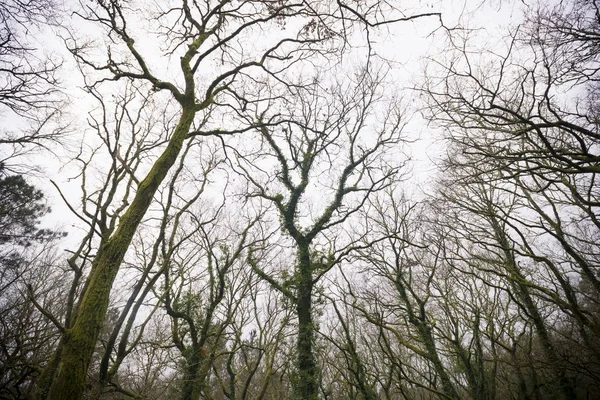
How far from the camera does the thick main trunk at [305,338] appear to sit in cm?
763

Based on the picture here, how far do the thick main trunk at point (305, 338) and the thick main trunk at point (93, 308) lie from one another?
5760mm

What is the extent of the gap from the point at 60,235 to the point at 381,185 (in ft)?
50.0

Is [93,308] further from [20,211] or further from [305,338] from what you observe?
[20,211]

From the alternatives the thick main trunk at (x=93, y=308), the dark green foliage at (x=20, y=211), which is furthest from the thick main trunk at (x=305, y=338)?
the dark green foliage at (x=20, y=211)

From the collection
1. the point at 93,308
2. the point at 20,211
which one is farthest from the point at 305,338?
the point at 20,211

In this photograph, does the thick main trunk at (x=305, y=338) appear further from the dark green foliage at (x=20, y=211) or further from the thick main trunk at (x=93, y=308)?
the dark green foliage at (x=20, y=211)

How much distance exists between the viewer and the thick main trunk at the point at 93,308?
2.19 meters

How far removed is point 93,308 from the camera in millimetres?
2527

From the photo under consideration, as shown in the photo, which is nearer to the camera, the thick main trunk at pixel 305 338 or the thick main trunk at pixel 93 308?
the thick main trunk at pixel 93 308

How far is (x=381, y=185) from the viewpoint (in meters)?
10.3

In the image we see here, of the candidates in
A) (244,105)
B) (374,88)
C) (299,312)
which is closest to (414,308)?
(299,312)

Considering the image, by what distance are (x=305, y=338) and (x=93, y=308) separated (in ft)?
22.9

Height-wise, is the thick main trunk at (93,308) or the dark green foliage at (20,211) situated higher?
the dark green foliage at (20,211)

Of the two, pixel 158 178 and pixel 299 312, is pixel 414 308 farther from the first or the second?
pixel 158 178
